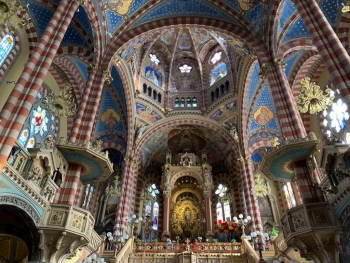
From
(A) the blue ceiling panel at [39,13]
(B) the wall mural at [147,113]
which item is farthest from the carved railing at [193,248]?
→ (A) the blue ceiling panel at [39,13]

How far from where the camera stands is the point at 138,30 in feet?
50.6

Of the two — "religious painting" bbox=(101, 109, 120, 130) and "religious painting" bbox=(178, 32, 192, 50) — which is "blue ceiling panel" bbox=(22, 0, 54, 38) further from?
"religious painting" bbox=(178, 32, 192, 50)

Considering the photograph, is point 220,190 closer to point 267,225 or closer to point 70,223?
point 267,225

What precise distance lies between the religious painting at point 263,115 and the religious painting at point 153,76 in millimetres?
8265

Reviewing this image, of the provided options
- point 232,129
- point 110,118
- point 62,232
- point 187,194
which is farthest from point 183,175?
point 62,232

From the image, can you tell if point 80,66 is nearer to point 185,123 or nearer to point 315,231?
point 185,123

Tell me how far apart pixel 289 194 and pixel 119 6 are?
53.3 ft

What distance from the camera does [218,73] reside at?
22.9 metres

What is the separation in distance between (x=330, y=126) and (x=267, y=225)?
8289mm

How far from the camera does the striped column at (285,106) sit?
10448 millimetres

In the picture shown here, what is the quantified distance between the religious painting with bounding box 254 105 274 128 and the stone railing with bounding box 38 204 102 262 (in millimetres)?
14206

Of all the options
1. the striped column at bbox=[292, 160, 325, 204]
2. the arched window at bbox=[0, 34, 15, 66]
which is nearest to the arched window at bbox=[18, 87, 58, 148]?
the arched window at bbox=[0, 34, 15, 66]

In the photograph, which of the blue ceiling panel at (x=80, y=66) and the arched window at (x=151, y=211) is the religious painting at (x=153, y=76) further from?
the arched window at (x=151, y=211)

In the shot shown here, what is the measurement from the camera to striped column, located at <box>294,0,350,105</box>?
26.2 ft
